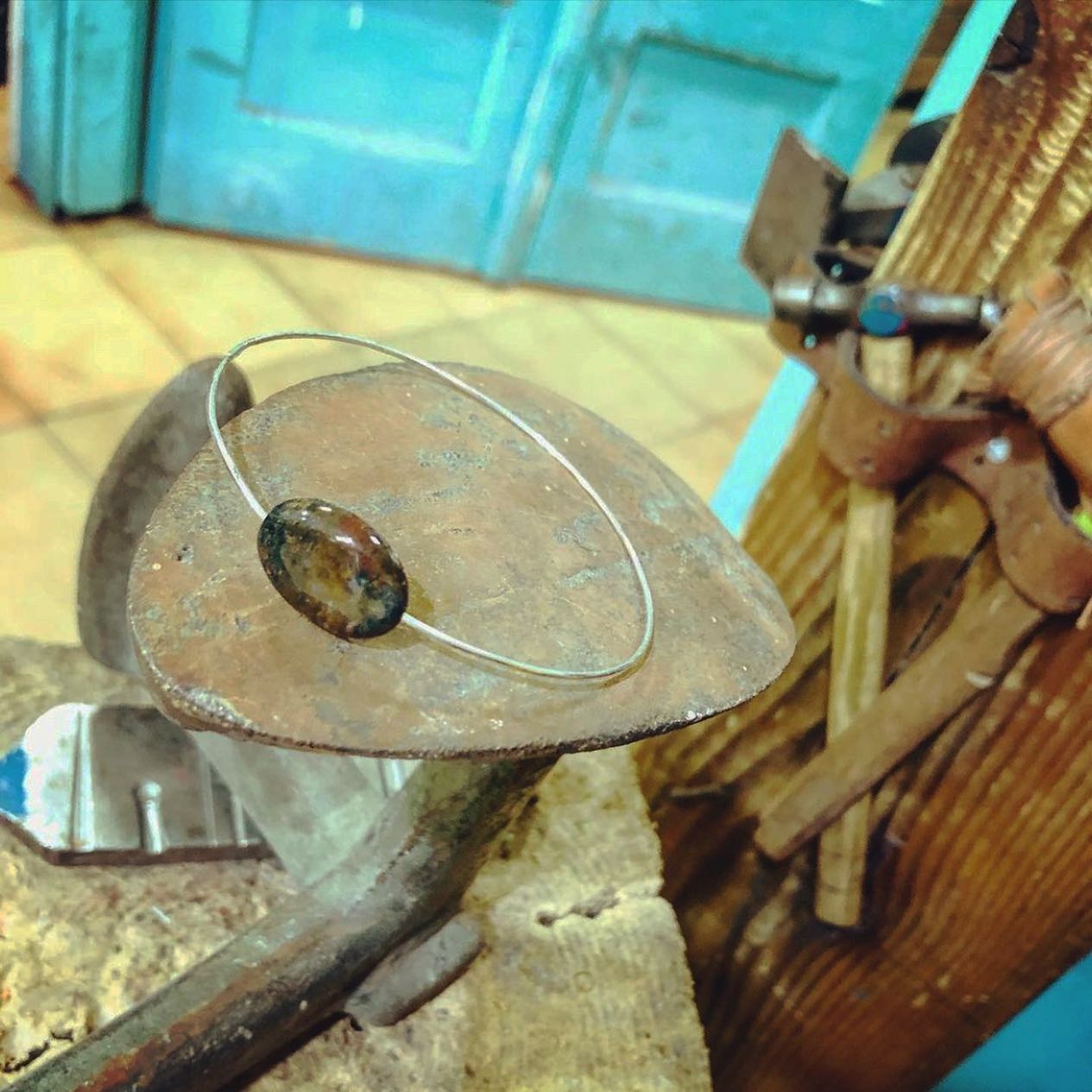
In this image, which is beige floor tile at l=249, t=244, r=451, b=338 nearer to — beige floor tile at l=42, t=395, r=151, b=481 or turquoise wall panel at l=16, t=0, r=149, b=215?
turquoise wall panel at l=16, t=0, r=149, b=215

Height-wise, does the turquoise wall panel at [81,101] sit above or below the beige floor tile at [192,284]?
above

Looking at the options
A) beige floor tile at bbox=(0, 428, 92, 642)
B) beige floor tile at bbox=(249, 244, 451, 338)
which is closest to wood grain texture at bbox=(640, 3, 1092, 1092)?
beige floor tile at bbox=(0, 428, 92, 642)

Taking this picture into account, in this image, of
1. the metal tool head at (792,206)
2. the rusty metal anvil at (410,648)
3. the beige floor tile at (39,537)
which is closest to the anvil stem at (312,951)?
the rusty metal anvil at (410,648)

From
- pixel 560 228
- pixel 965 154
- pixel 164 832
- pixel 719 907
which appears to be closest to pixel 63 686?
pixel 164 832

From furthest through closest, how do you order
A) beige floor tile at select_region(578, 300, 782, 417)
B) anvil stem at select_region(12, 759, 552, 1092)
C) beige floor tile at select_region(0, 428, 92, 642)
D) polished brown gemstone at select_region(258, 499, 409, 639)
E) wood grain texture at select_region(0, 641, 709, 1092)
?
1. beige floor tile at select_region(578, 300, 782, 417)
2. beige floor tile at select_region(0, 428, 92, 642)
3. wood grain texture at select_region(0, 641, 709, 1092)
4. anvil stem at select_region(12, 759, 552, 1092)
5. polished brown gemstone at select_region(258, 499, 409, 639)

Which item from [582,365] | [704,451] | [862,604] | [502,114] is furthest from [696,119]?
[862,604]

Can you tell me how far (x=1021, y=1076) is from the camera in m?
0.91

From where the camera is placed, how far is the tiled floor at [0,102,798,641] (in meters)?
1.44

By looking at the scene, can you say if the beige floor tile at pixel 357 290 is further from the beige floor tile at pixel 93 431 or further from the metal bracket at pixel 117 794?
the metal bracket at pixel 117 794

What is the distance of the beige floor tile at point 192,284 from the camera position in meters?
1.73

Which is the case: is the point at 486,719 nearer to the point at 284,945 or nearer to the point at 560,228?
the point at 284,945

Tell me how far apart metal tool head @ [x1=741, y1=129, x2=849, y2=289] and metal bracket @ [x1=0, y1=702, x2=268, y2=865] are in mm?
512

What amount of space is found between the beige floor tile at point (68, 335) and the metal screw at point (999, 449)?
1246 millimetres

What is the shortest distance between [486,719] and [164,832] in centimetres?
35
